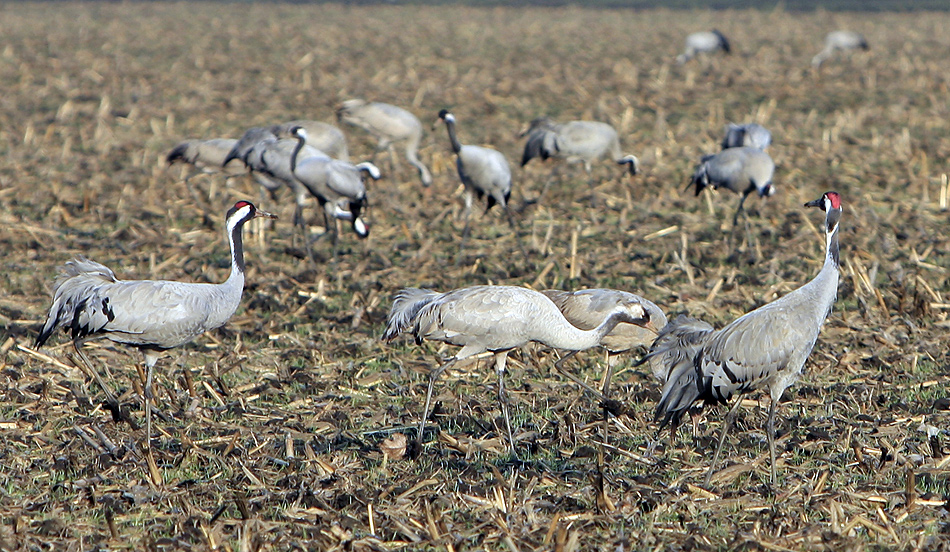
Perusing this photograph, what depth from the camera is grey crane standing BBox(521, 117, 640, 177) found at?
11633 millimetres

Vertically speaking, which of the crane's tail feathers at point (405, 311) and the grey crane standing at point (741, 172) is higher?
the crane's tail feathers at point (405, 311)

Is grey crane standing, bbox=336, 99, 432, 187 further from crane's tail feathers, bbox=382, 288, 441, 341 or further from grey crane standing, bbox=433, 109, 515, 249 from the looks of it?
crane's tail feathers, bbox=382, 288, 441, 341

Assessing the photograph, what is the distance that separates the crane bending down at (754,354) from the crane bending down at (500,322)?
70 cm

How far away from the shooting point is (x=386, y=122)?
41.5ft

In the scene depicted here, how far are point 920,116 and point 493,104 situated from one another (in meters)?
6.59

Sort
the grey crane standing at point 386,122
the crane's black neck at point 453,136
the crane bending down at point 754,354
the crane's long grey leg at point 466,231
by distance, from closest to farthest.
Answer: the crane bending down at point 754,354, the crane's long grey leg at point 466,231, the crane's black neck at point 453,136, the grey crane standing at point 386,122

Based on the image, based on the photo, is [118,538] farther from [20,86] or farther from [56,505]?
[20,86]

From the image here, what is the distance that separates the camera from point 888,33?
2984 centimetres

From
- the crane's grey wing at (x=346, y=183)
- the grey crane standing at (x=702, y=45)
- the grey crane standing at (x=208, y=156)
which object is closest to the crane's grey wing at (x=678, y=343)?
the crane's grey wing at (x=346, y=183)

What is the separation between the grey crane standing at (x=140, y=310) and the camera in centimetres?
580

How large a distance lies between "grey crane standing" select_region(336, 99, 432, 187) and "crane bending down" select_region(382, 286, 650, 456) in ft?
21.3

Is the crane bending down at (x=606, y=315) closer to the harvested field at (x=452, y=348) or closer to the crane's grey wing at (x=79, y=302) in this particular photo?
the harvested field at (x=452, y=348)

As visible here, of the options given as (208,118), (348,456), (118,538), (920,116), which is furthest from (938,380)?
(208,118)

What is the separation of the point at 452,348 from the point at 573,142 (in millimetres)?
5037
